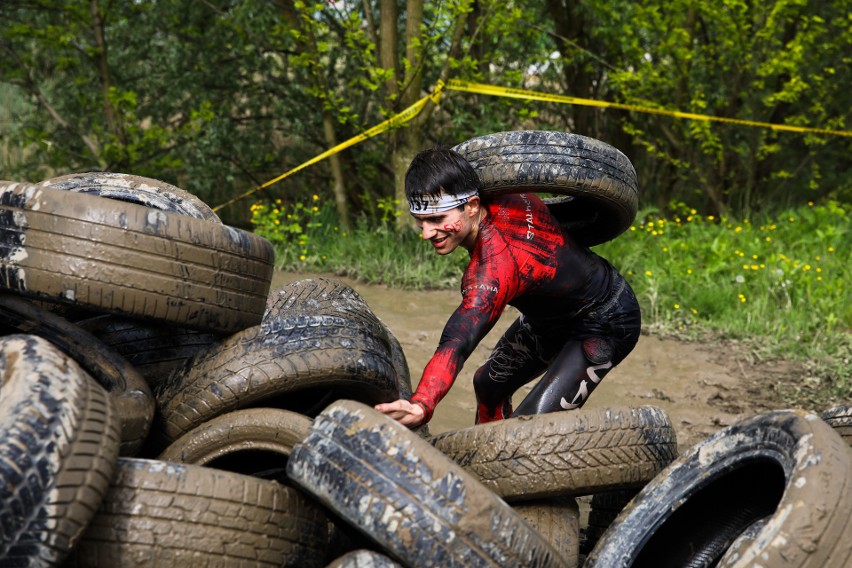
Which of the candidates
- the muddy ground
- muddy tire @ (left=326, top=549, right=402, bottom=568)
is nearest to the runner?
muddy tire @ (left=326, top=549, right=402, bottom=568)

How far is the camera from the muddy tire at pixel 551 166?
4.22 meters

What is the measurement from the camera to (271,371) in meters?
3.91

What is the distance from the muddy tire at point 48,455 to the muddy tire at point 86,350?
58 centimetres

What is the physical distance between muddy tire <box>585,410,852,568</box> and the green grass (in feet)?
11.8

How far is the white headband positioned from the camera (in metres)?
3.95

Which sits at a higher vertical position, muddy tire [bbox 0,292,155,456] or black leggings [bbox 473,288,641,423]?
muddy tire [bbox 0,292,155,456]

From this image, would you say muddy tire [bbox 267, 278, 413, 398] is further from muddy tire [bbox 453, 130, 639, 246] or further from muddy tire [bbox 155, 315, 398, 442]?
muddy tire [bbox 453, 130, 639, 246]

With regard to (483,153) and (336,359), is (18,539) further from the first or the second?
(483,153)

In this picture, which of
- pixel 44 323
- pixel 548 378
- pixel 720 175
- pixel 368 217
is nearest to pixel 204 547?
pixel 44 323

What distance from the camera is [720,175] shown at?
39.2ft

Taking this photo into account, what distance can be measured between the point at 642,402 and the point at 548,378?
8.36ft

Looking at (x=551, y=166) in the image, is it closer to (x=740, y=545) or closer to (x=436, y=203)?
(x=436, y=203)

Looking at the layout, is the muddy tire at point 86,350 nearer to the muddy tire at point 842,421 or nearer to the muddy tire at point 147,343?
the muddy tire at point 147,343

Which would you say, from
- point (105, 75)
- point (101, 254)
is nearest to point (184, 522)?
point (101, 254)
